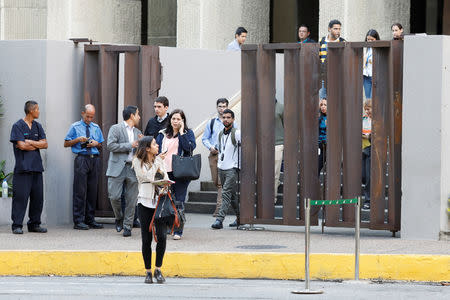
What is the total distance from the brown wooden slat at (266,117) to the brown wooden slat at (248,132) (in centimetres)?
11

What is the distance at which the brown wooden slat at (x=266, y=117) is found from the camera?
16.5 meters

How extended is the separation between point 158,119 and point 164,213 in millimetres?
3651

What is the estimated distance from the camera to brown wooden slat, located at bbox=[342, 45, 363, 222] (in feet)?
52.1

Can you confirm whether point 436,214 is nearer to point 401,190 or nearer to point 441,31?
point 401,190

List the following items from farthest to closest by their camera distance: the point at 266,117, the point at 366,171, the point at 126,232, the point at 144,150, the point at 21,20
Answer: the point at 21,20 → the point at 366,171 → the point at 266,117 → the point at 126,232 → the point at 144,150

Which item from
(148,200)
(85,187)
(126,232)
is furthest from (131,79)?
(148,200)

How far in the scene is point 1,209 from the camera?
17.1 metres

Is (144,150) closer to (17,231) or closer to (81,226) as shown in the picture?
(17,231)

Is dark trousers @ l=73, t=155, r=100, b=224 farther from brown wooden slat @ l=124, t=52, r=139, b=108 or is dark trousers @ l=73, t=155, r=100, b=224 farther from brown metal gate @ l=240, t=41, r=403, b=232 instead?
brown metal gate @ l=240, t=41, r=403, b=232

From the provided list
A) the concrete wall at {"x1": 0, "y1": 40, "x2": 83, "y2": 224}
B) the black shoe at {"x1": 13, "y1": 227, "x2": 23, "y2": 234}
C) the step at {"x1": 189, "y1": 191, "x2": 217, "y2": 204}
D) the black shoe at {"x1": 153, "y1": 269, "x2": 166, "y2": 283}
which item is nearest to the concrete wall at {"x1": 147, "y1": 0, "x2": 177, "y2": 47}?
the step at {"x1": 189, "y1": 191, "x2": 217, "y2": 204}

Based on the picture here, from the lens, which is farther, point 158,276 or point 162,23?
point 162,23

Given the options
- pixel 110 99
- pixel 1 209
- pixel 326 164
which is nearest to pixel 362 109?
pixel 326 164

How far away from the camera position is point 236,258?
13320 millimetres

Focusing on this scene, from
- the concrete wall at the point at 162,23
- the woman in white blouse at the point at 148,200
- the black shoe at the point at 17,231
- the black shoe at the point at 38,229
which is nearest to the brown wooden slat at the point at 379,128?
the woman in white blouse at the point at 148,200
